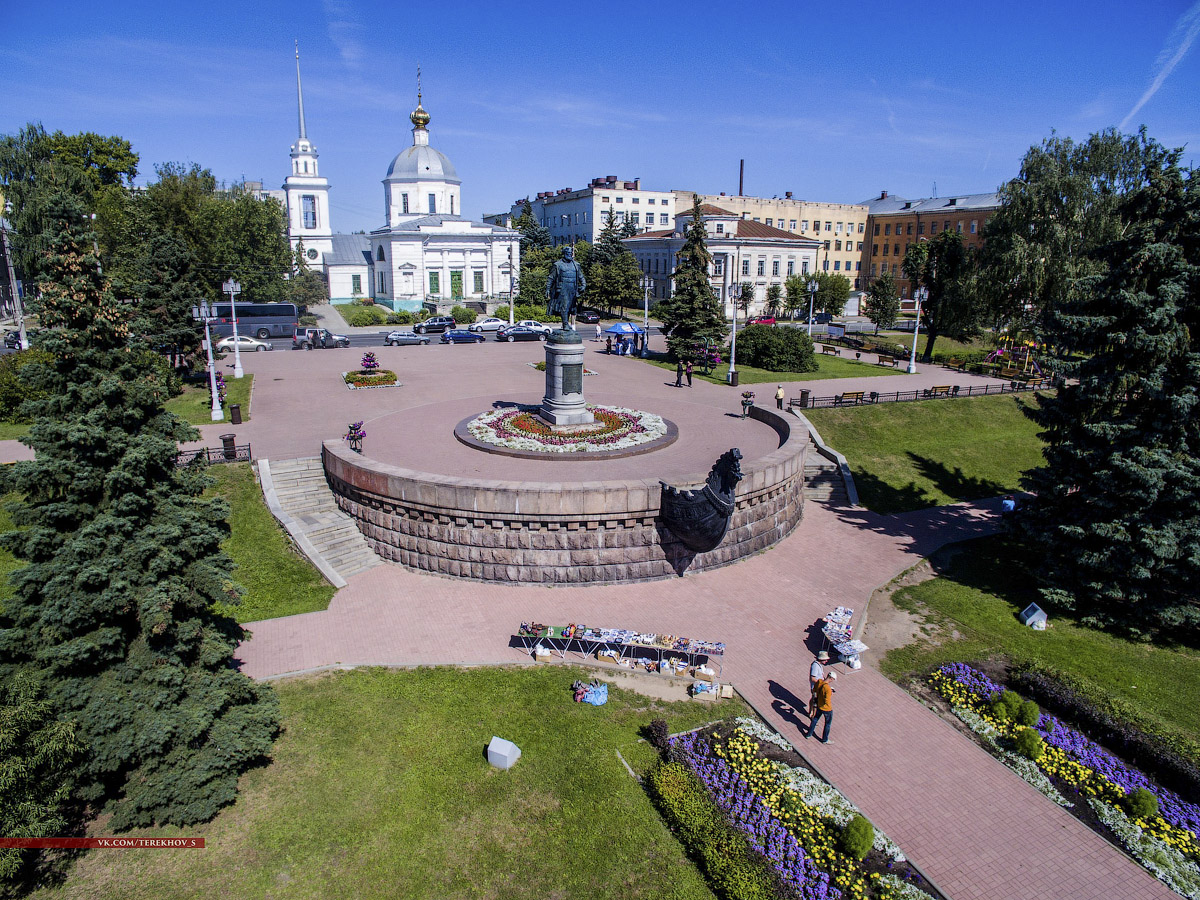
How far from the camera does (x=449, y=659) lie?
39.7 feet

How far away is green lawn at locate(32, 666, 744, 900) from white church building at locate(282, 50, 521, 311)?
178 feet

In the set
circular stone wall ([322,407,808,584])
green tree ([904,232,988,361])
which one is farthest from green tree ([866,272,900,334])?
circular stone wall ([322,407,808,584])

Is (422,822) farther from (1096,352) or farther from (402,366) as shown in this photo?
(402,366)

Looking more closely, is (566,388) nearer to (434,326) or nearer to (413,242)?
(434,326)

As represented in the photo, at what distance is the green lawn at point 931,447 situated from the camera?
74.4 ft

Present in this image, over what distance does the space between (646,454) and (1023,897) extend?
495 inches

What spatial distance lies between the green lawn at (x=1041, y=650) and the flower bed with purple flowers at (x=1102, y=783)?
2.99 feet

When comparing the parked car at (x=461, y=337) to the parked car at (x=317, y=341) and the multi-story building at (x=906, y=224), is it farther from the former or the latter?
the multi-story building at (x=906, y=224)

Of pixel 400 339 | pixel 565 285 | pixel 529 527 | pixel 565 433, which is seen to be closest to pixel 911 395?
pixel 565 285

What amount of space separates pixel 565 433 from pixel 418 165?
58165mm

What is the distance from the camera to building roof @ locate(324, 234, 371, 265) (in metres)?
72.7

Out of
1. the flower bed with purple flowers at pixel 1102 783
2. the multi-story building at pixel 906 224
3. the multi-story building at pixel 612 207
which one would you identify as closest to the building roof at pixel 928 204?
the multi-story building at pixel 906 224

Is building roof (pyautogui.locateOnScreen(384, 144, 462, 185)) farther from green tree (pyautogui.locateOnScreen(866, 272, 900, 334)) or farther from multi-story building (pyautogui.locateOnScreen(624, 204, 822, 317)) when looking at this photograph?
green tree (pyautogui.locateOnScreen(866, 272, 900, 334))

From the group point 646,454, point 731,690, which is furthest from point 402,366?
point 731,690
